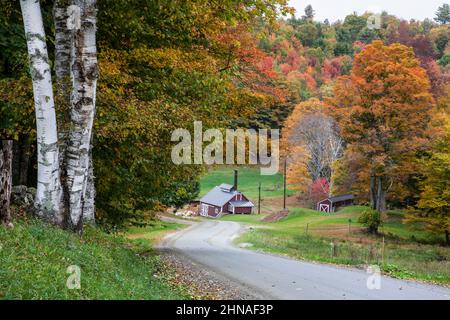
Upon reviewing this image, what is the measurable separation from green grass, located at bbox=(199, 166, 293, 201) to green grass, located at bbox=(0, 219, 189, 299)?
66948 mm

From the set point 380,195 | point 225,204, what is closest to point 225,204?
point 225,204

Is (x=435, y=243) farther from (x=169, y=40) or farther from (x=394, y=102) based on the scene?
(x=169, y=40)

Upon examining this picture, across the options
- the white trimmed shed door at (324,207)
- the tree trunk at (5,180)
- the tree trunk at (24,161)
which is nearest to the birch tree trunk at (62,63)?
the tree trunk at (5,180)

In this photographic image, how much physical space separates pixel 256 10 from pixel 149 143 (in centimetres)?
452

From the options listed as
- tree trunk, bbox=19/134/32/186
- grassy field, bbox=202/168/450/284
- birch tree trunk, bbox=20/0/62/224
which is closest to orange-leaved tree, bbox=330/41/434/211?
grassy field, bbox=202/168/450/284

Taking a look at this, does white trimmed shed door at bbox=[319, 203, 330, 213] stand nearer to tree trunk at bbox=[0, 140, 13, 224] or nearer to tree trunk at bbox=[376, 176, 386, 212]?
tree trunk at bbox=[376, 176, 386, 212]

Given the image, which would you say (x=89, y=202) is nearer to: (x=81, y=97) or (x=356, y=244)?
(x=81, y=97)

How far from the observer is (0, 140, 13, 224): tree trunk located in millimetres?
8570

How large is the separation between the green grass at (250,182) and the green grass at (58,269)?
6695cm

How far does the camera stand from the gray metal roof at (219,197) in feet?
233

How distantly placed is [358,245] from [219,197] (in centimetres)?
4216

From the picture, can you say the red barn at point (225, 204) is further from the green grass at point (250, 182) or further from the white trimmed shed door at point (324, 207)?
the white trimmed shed door at point (324, 207)

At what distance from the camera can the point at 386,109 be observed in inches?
1446

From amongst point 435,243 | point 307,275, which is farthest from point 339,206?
point 307,275
